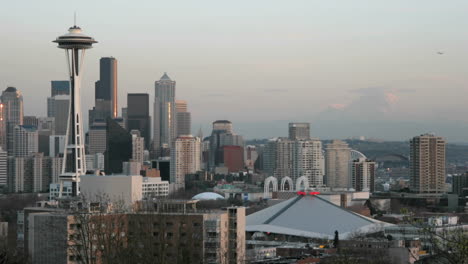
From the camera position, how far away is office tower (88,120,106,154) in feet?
637

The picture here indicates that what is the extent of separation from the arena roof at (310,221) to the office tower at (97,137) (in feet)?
348

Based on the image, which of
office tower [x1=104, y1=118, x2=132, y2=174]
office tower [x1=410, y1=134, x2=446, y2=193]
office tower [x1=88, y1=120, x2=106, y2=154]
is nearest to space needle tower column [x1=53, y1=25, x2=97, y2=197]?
office tower [x1=410, y1=134, x2=446, y2=193]

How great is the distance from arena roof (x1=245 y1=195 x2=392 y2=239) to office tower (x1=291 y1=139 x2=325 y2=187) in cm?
7968

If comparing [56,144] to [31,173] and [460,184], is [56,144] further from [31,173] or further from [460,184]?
[460,184]

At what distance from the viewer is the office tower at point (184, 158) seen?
6593 inches

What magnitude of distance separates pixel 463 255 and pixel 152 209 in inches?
1218

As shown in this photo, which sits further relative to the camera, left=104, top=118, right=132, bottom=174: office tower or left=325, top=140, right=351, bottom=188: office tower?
left=104, top=118, right=132, bottom=174: office tower

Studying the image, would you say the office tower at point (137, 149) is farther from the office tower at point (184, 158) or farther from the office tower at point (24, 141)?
the office tower at point (24, 141)

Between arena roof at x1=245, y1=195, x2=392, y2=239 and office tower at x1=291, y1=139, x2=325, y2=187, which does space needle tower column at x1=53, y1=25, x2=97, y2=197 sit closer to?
arena roof at x1=245, y1=195, x2=392, y2=239

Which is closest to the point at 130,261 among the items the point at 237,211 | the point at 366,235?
the point at 237,211

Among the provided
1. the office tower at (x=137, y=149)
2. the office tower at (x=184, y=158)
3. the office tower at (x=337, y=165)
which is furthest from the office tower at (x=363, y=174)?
the office tower at (x=137, y=149)

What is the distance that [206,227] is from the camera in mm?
43250

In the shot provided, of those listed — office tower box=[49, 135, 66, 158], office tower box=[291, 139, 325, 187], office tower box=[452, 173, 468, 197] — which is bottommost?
office tower box=[452, 173, 468, 197]

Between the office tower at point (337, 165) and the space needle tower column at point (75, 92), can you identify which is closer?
the space needle tower column at point (75, 92)
